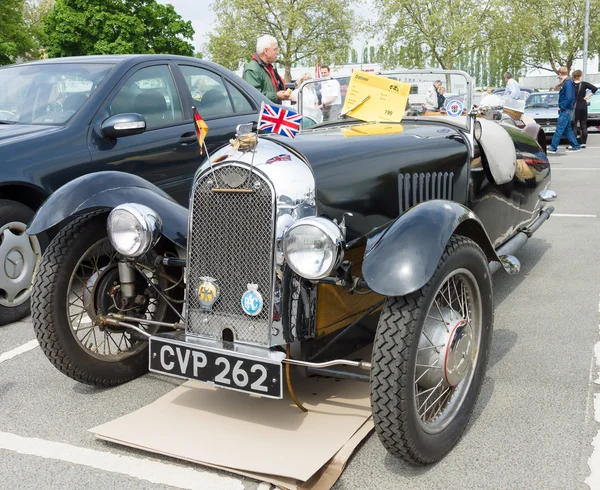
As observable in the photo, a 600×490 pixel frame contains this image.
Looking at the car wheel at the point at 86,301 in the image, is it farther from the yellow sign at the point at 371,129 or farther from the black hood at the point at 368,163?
the yellow sign at the point at 371,129

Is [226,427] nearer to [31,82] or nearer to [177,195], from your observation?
[177,195]

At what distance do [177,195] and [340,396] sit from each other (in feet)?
8.11

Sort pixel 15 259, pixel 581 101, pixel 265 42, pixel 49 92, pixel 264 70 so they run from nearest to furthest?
pixel 15 259
pixel 49 92
pixel 265 42
pixel 264 70
pixel 581 101

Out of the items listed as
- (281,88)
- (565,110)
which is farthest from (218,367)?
(565,110)

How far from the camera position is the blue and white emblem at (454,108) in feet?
13.7

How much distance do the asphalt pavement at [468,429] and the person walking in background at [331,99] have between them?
5.62ft

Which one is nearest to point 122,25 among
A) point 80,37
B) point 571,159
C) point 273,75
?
point 80,37

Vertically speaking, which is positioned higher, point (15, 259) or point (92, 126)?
point (92, 126)

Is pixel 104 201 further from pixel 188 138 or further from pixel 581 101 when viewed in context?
pixel 581 101

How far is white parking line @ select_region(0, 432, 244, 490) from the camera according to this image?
233cm

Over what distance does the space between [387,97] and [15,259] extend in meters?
2.58

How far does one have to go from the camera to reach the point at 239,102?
5.52m

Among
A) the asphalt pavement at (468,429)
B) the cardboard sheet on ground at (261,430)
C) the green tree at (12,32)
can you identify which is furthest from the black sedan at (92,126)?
the green tree at (12,32)

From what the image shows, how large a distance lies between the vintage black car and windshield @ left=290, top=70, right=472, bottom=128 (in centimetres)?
52
